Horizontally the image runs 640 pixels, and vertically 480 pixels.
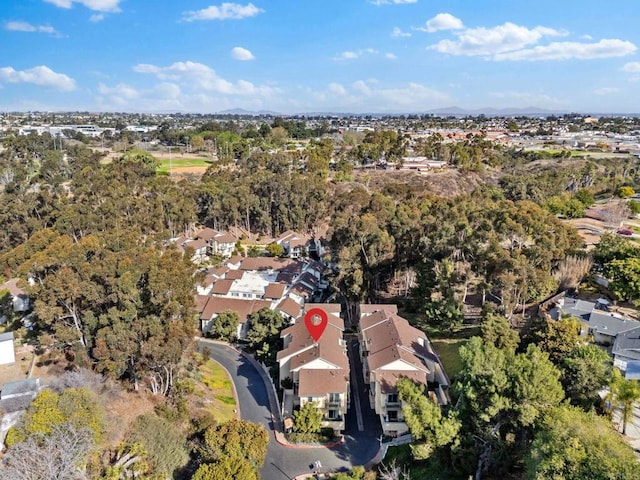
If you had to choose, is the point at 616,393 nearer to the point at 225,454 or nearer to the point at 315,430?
the point at 315,430

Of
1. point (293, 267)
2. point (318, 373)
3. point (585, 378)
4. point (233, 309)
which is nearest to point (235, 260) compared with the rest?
point (293, 267)

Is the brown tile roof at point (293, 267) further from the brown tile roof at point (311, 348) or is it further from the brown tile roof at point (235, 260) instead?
the brown tile roof at point (311, 348)

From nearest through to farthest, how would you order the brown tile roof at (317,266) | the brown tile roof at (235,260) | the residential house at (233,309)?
the residential house at (233,309)
the brown tile roof at (317,266)
the brown tile roof at (235,260)

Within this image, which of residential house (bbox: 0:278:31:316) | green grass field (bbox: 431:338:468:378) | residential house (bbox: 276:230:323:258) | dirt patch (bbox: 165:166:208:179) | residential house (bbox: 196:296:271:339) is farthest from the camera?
dirt patch (bbox: 165:166:208:179)

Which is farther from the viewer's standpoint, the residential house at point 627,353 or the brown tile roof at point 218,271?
the brown tile roof at point 218,271

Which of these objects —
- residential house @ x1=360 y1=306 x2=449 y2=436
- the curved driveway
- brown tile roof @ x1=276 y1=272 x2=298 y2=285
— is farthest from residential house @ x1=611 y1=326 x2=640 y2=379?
brown tile roof @ x1=276 y1=272 x2=298 y2=285

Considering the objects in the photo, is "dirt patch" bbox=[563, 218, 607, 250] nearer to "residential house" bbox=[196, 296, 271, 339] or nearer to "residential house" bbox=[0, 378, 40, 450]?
"residential house" bbox=[196, 296, 271, 339]

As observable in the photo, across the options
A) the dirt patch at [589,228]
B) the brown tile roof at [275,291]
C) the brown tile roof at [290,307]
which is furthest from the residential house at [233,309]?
the dirt patch at [589,228]
